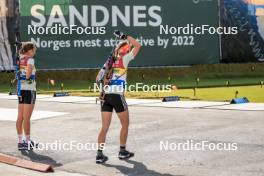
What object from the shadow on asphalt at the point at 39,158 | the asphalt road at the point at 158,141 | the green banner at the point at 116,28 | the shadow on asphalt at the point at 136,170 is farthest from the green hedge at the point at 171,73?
the shadow on asphalt at the point at 136,170

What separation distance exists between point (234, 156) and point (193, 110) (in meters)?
6.25

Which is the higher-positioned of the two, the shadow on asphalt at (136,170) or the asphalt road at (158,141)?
the asphalt road at (158,141)

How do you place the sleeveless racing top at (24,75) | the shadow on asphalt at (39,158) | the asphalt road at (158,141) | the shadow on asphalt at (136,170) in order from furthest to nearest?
the sleeveless racing top at (24,75) < the shadow on asphalt at (39,158) < the asphalt road at (158,141) < the shadow on asphalt at (136,170)

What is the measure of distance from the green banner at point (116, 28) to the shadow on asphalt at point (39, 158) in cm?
2298

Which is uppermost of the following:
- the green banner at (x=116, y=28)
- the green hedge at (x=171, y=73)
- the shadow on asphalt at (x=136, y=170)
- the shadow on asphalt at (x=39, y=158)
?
the green banner at (x=116, y=28)

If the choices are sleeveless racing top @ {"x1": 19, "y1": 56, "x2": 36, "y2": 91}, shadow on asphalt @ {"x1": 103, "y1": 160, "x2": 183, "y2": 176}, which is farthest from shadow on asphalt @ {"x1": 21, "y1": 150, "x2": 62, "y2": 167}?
sleeveless racing top @ {"x1": 19, "y1": 56, "x2": 36, "y2": 91}

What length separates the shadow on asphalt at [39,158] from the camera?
834 cm

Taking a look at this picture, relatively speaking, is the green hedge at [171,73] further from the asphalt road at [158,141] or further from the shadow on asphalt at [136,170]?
the shadow on asphalt at [136,170]

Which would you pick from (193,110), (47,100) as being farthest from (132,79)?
(193,110)

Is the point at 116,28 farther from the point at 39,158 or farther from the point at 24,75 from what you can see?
the point at 39,158

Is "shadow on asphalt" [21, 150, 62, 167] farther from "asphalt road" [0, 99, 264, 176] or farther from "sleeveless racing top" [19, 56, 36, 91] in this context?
"sleeveless racing top" [19, 56, 36, 91]

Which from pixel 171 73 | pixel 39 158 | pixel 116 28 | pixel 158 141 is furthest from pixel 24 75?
pixel 171 73

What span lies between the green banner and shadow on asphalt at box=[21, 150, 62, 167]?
905 inches

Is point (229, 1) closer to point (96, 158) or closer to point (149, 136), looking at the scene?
point (149, 136)
